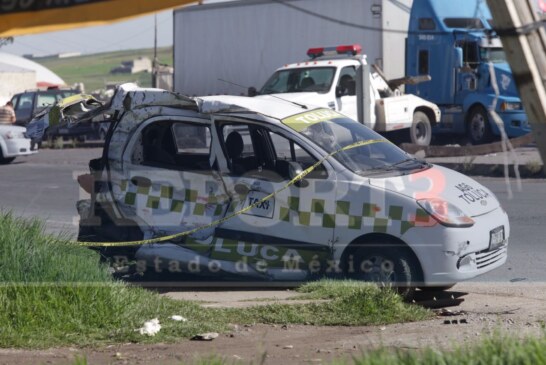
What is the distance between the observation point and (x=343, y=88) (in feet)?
66.8

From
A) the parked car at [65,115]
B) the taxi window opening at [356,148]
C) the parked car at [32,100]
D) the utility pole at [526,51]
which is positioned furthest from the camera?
the parked car at [32,100]

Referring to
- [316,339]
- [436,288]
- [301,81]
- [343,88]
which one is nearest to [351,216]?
[436,288]

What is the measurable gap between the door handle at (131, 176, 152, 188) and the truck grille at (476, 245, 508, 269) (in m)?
3.23

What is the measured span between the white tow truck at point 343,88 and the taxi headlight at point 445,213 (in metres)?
11.1

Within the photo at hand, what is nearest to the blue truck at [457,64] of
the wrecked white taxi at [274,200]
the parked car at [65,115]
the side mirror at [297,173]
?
the wrecked white taxi at [274,200]

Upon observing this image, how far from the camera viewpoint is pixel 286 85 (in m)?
20.5

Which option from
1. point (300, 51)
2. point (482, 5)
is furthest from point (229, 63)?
point (482, 5)

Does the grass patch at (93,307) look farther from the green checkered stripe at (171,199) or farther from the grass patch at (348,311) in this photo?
the green checkered stripe at (171,199)

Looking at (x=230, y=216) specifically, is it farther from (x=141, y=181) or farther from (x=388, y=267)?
(x=388, y=267)

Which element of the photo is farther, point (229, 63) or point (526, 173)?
point (229, 63)

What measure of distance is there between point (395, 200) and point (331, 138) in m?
1.07

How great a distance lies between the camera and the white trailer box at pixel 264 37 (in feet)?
79.7

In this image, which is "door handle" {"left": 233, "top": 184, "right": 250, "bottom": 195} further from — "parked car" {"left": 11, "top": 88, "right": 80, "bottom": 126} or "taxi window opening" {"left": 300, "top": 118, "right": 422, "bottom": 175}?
"parked car" {"left": 11, "top": 88, "right": 80, "bottom": 126}

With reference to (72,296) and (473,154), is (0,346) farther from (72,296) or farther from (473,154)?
(473,154)
